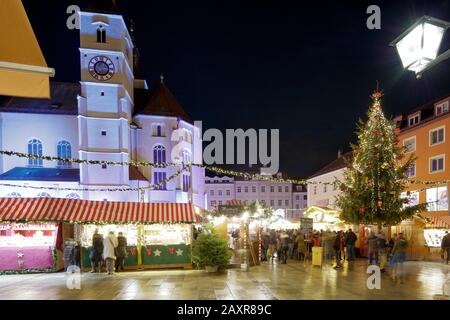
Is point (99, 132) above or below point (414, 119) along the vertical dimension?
below

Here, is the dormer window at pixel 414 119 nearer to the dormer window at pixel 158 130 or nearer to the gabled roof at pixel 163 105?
the gabled roof at pixel 163 105

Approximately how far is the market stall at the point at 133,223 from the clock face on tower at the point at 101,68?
2488 cm

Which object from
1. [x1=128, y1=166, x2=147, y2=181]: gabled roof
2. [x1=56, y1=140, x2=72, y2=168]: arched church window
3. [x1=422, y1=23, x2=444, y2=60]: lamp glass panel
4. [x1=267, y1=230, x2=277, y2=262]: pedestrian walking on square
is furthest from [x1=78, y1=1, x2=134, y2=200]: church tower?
[x1=422, y1=23, x2=444, y2=60]: lamp glass panel

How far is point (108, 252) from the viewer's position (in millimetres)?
15102

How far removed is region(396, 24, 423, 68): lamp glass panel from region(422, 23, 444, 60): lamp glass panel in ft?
0.16

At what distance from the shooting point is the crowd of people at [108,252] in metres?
15.1

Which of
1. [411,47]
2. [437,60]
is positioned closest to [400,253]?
[437,60]

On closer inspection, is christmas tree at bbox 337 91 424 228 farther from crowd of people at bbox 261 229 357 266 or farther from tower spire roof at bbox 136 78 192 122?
tower spire roof at bbox 136 78 192 122

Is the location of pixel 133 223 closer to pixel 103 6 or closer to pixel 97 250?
pixel 97 250

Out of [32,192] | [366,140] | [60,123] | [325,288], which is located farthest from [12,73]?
[60,123]

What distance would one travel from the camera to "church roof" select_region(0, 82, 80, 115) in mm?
41781

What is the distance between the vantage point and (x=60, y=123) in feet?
139

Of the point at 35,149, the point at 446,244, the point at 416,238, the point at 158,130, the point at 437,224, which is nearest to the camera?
the point at 446,244

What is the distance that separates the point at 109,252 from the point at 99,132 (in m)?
25.7
